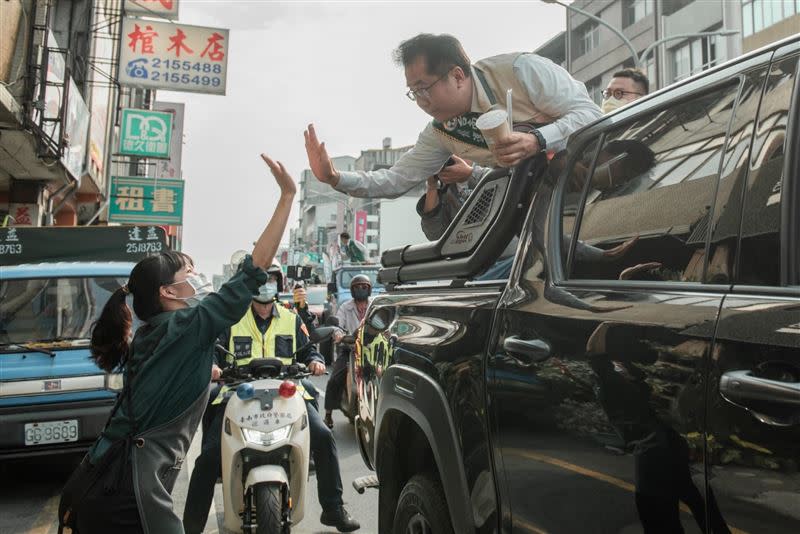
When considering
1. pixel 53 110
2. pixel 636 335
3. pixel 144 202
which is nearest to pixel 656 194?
pixel 636 335

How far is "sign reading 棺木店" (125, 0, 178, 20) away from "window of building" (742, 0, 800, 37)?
1791 centimetres

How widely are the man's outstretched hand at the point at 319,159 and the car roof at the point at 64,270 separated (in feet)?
11.6

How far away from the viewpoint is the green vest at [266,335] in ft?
15.7

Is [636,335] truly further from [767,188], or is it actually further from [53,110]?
[53,110]

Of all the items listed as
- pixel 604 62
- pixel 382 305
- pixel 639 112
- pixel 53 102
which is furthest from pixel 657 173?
pixel 604 62

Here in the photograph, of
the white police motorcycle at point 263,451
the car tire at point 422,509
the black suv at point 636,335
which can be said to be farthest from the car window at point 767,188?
the white police motorcycle at point 263,451

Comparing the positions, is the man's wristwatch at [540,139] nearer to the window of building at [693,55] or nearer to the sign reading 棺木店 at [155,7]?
the sign reading 棺木店 at [155,7]

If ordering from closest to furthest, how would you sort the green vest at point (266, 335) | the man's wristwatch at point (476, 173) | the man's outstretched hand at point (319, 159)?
the man's outstretched hand at point (319, 159)
the man's wristwatch at point (476, 173)
the green vest at point (266, 335)

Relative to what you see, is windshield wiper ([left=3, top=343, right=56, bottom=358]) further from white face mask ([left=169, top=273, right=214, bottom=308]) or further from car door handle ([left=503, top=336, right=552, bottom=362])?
car door handle ([left=503, top=336, right=552, bottom=362])

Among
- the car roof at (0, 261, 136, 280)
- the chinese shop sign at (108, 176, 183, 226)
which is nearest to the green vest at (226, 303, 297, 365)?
the car roof at (0, 261, 136, 280)

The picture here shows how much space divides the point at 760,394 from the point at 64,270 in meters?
6.16

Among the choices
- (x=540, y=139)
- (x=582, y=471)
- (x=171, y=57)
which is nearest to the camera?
(x=582, y=471)

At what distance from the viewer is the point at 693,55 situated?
2692 centimetres

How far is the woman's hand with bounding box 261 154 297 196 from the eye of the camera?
9.01 feet
